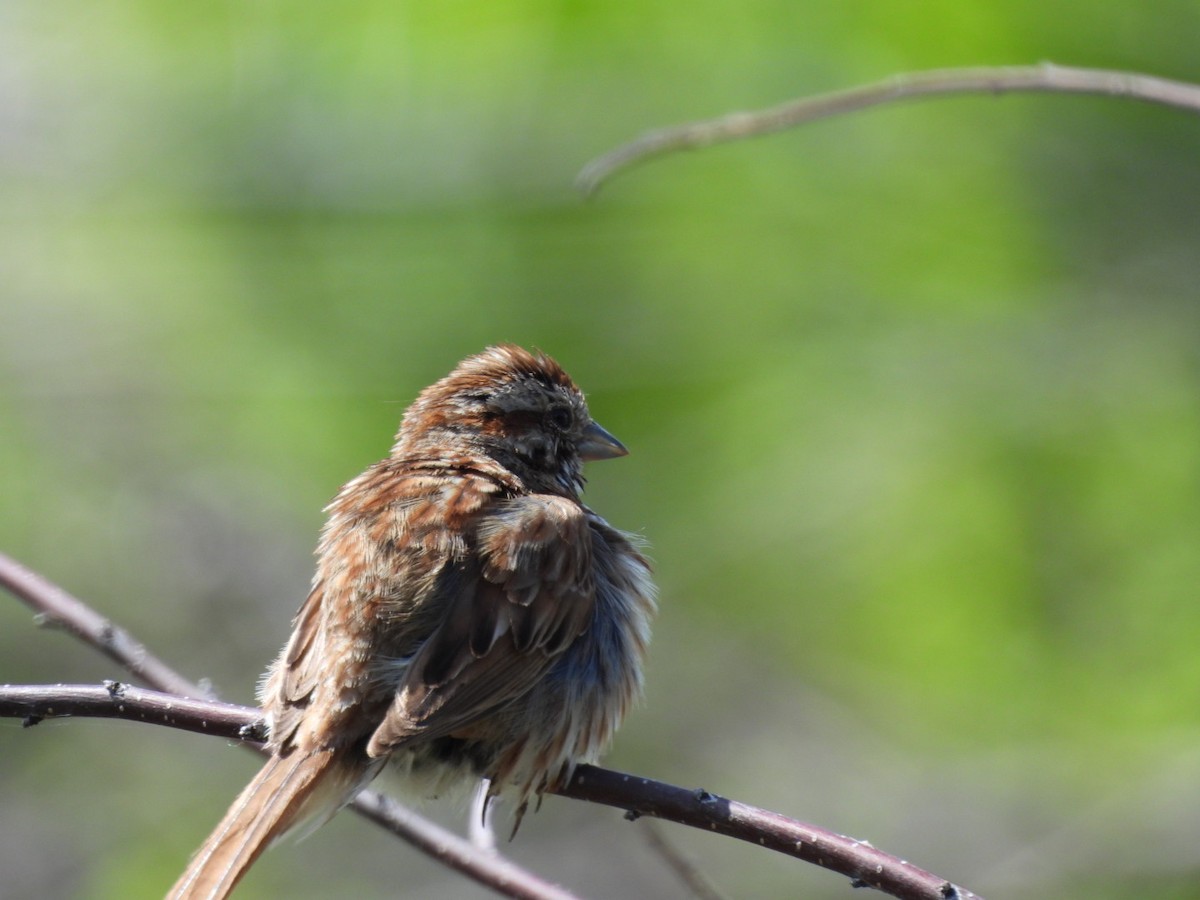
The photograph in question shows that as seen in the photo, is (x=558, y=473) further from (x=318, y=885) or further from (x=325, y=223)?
(x=325, y=223)

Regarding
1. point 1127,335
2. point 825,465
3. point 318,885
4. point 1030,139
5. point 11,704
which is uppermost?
point 1030,139

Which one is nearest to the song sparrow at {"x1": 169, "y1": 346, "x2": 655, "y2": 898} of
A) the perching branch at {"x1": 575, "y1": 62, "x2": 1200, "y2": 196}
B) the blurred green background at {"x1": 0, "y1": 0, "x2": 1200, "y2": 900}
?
the perching branch at {"x1": 575, "y1": 62, "x2": 1200, "y2": 196}

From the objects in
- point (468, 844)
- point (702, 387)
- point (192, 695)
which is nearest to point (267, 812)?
point (192, 695)

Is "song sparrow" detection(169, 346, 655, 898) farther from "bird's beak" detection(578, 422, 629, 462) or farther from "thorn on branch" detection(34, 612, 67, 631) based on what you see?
"thorn on branch" detection(34, 612, 67, 631)

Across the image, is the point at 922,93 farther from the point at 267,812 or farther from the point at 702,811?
the point at 267,812

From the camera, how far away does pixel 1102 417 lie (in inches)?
325

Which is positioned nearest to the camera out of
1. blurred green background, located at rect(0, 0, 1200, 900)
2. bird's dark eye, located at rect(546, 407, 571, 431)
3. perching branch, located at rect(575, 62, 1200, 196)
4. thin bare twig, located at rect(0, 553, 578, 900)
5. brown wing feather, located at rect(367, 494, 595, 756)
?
perching branch, located at rect(575, 62, 1200, 196)

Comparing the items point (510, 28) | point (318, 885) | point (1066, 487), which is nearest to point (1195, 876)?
point (1066, 487)

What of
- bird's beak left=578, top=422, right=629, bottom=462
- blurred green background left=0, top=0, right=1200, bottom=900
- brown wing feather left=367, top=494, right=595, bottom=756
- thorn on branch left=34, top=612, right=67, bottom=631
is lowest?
thorn on branch left=34, top=612, right=67, bottom=631

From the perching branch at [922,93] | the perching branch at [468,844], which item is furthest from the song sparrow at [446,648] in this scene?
the perching branch at [922,93]

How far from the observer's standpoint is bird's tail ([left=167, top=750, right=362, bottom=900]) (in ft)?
9.68

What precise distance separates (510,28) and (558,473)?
5166mm

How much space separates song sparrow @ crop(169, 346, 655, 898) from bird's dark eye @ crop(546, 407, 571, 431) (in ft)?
0.90

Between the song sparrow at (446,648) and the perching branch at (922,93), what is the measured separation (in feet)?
2.97
